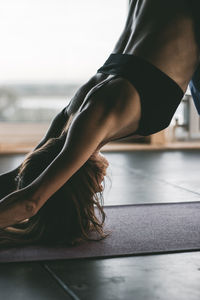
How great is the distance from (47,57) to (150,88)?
13.3ft

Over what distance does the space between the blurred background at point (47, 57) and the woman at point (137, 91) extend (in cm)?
373

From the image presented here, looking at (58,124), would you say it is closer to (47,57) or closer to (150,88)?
(150,88)

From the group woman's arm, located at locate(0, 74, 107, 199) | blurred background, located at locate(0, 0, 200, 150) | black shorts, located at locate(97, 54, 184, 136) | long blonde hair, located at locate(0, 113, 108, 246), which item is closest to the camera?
black shorts, located at locate(97, 54, 184, 136)

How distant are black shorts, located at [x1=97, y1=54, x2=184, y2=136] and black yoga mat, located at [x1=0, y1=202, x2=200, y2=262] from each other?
1.17 ft

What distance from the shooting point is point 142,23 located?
159 centimetres

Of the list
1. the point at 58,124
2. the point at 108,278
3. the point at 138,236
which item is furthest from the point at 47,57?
the point at 108,278

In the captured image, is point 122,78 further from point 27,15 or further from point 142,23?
point 27,15

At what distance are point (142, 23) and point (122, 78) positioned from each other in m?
0.19

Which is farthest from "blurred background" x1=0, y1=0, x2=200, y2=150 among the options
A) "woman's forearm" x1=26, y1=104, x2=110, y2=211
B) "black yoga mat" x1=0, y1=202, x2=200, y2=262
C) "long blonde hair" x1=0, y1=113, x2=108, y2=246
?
"woman's forearm" x1=26, y1=104, x2=110, y2=211

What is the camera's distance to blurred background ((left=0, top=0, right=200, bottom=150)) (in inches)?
211

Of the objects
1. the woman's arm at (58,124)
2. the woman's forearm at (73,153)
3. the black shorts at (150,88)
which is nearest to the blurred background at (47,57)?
the woman's arm at (58,124)

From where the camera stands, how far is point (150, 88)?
1.54 metres

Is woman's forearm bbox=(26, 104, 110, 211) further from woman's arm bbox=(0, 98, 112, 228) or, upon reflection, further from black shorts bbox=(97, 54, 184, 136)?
black shorts bbox=(97, 54, 184, 136)

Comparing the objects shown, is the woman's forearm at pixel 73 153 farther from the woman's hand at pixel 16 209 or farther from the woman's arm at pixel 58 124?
the woman's arm at pixel 58 124
